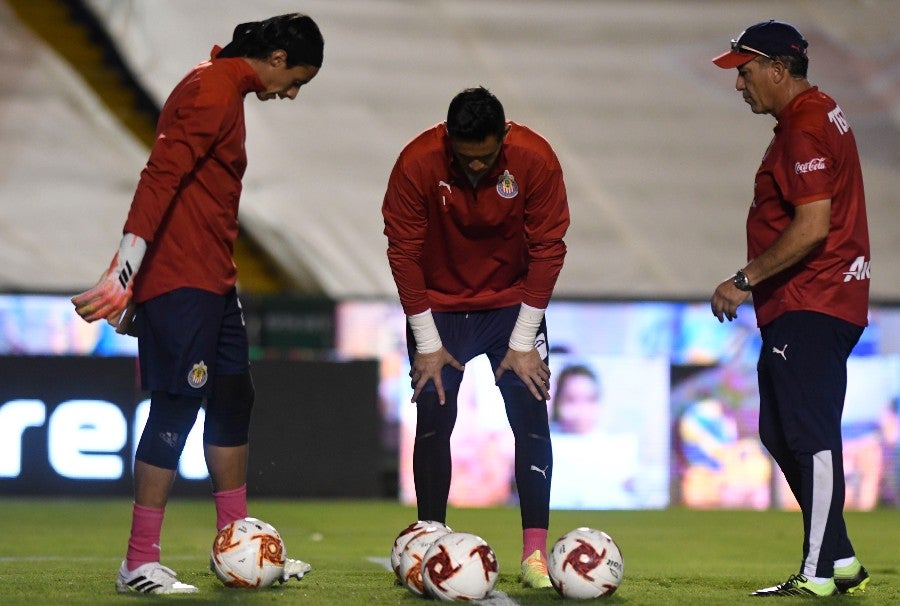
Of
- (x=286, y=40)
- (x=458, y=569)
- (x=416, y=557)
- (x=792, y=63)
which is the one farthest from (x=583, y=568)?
(x=286, y=40)

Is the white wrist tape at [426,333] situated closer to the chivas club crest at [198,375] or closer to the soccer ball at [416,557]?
the soccer ball at [416,557]

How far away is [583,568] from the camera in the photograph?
163 inches

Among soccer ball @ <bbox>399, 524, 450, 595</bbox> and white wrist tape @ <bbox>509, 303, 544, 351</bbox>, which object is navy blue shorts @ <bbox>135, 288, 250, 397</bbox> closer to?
soccer ball @ <bbox>399, 524, 450, 595</bbox>

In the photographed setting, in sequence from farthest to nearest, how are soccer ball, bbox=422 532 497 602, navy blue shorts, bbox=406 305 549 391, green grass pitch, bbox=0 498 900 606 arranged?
navy blue shorts, bbox=406 305 549 391 < green grass pitch, bbox=0 498 900 606 < soccer ball, bbox=422 532 497 602

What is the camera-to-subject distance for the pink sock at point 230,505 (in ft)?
15.1

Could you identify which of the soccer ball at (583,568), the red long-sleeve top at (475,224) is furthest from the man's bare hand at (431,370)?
the soccer ball at (583,568)

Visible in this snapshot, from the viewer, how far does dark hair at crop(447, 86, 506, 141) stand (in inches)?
169

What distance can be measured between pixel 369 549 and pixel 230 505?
82.3 inches

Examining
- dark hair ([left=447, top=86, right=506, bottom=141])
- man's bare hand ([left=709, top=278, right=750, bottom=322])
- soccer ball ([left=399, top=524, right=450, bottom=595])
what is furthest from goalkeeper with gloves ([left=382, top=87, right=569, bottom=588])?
man's bare hand ([left=709, top=278, right=750, bottom=322])

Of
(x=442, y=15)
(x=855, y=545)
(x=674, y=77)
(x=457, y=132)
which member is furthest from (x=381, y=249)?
(x=457, y=132)

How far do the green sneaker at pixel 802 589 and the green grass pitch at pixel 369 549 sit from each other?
50 mm

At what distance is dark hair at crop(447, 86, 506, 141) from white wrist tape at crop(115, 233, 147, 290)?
3.26 ft

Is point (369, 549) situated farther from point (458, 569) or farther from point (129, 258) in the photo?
point (129, 258)

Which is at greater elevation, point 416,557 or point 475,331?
point 475,331
